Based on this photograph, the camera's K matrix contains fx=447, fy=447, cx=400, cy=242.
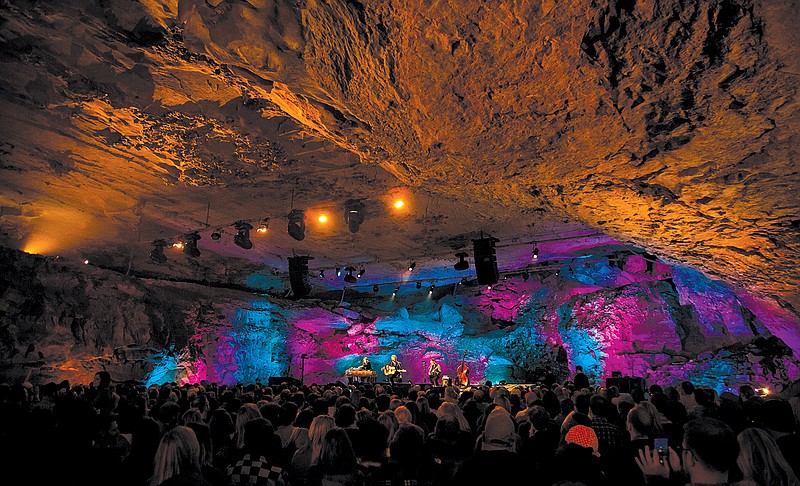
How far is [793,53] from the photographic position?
337 cm

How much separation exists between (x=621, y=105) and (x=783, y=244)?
11.2ft

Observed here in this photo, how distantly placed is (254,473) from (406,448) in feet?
3.31

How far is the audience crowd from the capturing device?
7.80ft

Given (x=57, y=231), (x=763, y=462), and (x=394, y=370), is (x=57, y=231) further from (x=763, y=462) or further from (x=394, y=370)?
(x=763, y=462)

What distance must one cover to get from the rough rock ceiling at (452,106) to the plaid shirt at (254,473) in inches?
144

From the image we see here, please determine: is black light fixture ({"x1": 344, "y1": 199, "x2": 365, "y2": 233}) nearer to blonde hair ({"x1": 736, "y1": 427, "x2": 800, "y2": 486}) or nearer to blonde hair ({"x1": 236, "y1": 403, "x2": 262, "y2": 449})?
blonde hair ({"x1": 236, "y1": 403, "x2": 262, "y2": 449})

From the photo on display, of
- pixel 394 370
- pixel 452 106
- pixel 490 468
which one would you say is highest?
pixel 452 106

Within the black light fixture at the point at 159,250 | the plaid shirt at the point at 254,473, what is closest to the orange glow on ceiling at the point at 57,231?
the black light fixture at the point at 159,250

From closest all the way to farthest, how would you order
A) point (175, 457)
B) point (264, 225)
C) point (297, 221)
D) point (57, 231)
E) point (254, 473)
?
point (175, 457) < point (254, 473) < point (297, 221) < point (264, 225) < point (57, 231)

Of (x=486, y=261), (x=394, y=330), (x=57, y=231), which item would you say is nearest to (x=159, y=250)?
(x=57, y=231)

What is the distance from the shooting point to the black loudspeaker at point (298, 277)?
45.8ft

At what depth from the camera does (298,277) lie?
1402cm

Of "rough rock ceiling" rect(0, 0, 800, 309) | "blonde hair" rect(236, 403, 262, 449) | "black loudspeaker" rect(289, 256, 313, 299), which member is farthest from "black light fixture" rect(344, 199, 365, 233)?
"blonde hair" rect(236, 403, 262, 449)

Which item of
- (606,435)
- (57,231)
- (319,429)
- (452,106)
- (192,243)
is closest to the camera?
(319,429)
